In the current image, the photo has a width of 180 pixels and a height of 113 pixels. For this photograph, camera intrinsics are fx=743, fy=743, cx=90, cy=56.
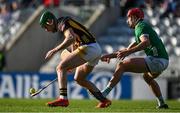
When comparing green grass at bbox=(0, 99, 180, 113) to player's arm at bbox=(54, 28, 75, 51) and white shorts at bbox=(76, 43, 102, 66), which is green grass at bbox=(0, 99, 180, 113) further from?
player's arm at bbox=(54, 28, 75, 51)

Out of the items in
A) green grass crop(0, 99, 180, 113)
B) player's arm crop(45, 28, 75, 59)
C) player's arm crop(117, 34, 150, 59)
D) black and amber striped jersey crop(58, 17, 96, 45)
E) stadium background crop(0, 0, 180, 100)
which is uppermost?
stadium background crop(0, 0, 180, 100)

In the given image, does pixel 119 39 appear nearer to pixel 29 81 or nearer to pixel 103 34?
pixel 103 34

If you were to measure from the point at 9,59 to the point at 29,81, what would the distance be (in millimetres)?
4124

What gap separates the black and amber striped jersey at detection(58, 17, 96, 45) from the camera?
47.9 ft

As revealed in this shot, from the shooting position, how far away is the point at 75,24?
1470 centimetres

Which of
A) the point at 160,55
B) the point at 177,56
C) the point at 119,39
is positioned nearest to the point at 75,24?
the point at 160,55

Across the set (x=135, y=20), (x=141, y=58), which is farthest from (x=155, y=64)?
(x=135, y=20)

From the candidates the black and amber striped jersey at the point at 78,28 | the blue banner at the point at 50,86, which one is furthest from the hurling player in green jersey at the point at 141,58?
the blue banner at the point at 50,86

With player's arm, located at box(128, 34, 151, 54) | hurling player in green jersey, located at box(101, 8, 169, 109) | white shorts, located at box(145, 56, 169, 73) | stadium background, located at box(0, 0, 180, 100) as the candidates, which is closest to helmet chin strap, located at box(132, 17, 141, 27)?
hurling player in green jersey, located at box(101, 8, 169, 109)

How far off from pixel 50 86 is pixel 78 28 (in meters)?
11.5

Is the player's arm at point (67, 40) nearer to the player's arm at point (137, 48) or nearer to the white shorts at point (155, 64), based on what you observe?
the player's arm at point (137, 48)

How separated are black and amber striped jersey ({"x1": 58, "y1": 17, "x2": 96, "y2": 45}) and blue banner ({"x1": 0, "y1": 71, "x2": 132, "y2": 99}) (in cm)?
1071

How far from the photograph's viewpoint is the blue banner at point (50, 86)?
2570 cm

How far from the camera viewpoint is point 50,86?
26.0m
